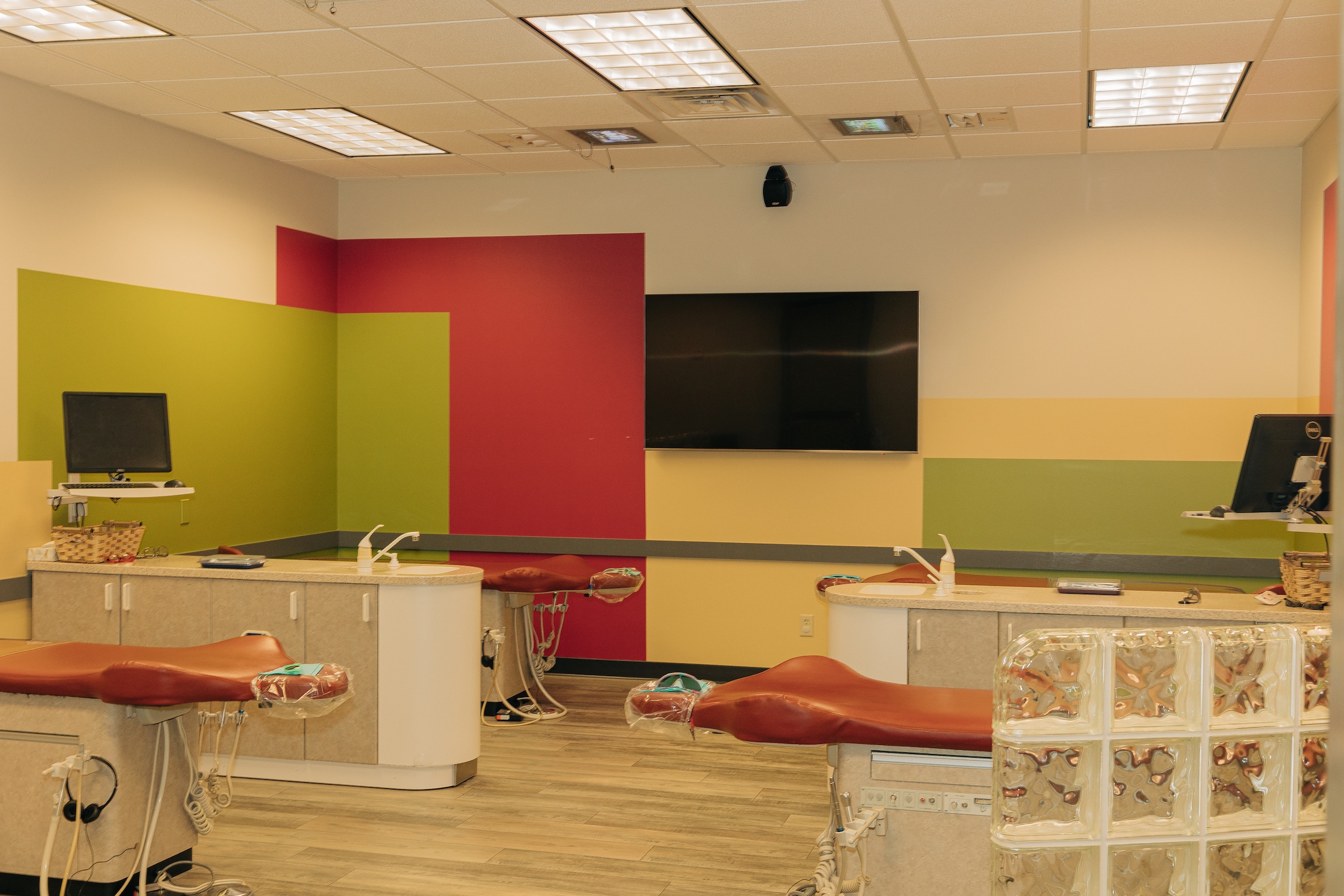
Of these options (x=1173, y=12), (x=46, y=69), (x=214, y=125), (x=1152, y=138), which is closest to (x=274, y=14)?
(x=46, y=69)

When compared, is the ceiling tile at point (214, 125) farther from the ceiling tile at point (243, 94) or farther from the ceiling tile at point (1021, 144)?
the ceiling tile at point (1021, 144)

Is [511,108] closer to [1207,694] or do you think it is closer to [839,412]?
[839,412]

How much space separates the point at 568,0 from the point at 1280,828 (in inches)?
139

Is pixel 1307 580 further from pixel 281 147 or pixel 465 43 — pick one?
pixel 281 147

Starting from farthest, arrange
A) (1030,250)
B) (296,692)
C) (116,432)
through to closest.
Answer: (1030,250)
(116,432)
(296,692)

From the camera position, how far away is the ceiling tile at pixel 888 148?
629cm

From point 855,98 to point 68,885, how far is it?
436 cm

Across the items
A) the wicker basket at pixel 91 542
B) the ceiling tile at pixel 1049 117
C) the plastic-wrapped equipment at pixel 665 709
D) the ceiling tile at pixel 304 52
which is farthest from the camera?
the ceiling tile at pixel 1049 117

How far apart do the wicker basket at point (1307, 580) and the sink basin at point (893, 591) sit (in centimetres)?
129

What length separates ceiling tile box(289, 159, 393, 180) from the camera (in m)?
6.96

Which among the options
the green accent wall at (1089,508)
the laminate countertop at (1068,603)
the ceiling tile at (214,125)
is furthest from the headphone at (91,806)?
the green accent wall at (1089,508)

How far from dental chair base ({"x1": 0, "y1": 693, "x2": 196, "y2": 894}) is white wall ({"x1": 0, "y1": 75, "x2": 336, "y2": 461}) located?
6.24ft

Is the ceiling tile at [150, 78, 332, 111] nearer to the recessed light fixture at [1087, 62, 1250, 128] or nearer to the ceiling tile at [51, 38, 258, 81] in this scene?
the ceiling tile at [51, 38, 258, 81]

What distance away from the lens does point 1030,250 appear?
667cm
